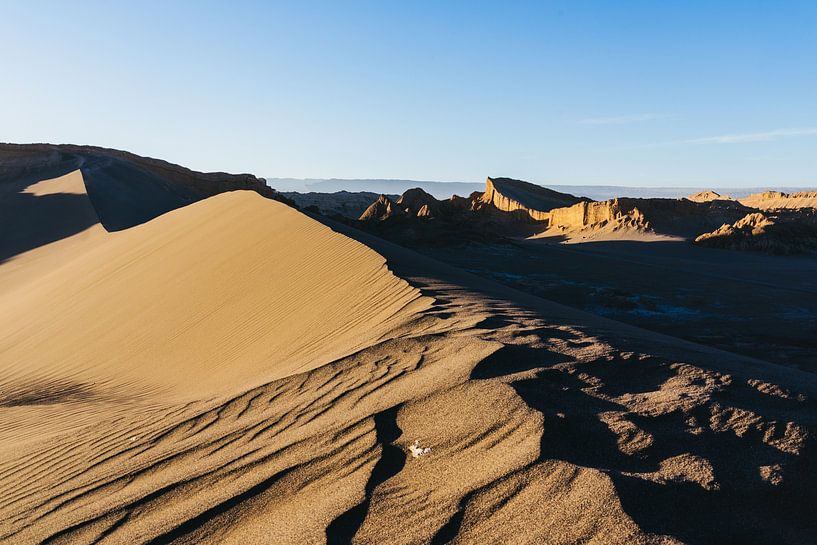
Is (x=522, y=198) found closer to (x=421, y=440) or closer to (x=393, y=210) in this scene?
(x=393, y=210)

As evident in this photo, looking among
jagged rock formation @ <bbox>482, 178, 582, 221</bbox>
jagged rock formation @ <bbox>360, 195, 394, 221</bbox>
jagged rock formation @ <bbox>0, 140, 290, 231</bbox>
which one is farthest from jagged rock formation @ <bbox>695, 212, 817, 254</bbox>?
jagged rock formation @ <bbox>0, 140, 290, 231</bbox>

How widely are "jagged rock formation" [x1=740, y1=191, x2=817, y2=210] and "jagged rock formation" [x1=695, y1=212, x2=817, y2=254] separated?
22.5m

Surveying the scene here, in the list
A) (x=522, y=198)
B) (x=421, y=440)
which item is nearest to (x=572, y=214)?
(x=522, y=198)

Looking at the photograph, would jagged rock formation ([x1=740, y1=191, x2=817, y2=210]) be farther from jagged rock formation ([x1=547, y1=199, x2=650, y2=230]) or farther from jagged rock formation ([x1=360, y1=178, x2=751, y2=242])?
jagged rock formation ([x1=547, y1=199, x2=650, y2=230])

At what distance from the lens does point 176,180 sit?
32.2 m

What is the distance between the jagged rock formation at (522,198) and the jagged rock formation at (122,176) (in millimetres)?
15031

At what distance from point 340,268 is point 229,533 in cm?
531

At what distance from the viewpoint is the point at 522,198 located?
40.7m

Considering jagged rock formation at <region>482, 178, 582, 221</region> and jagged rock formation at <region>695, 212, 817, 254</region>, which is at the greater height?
jagged rock formation at <region>482, 178, 582, 221</region>

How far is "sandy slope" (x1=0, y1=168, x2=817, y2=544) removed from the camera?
232 centimetres

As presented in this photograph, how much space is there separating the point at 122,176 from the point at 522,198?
24338 mm

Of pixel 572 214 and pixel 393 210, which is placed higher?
pixel 393 210

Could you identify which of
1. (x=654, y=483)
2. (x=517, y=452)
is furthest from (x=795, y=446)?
(x=517, y=452)

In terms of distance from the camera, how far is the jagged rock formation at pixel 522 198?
38000 millimetres
